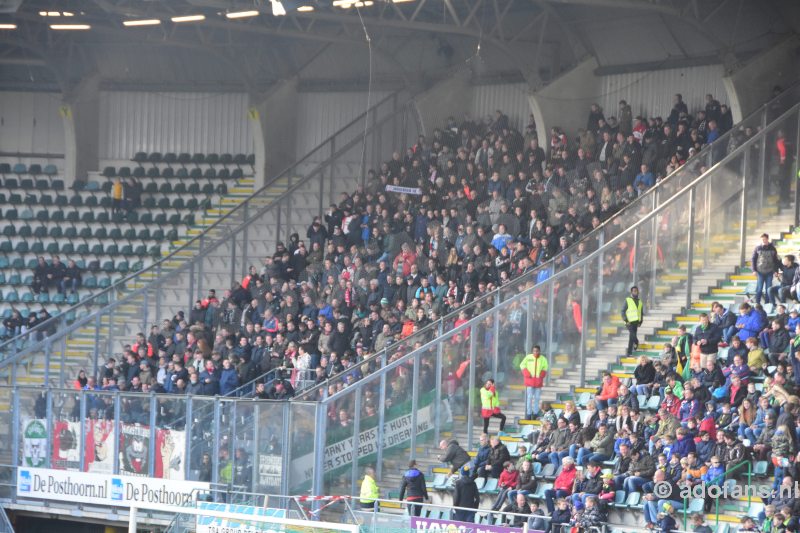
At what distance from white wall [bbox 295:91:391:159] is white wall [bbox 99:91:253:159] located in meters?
1.40

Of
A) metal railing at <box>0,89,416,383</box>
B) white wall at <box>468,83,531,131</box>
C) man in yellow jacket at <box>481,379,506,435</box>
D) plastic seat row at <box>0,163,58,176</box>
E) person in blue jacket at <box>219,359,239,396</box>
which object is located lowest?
man in yellow jacket at <box>481,379,506,435</box>

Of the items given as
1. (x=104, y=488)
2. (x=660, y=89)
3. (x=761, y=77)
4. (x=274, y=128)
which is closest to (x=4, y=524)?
(x=104, y=488)

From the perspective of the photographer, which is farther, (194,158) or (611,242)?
(194,158)

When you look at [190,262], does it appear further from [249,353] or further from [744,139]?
[744,139]

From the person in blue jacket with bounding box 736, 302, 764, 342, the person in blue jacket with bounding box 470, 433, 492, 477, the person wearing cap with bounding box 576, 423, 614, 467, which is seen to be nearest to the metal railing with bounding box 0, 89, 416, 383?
the person in blue jacket with bounding box 470, 433, 492, 477

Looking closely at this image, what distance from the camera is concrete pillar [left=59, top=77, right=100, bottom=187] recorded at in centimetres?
3603

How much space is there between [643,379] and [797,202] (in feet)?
16.7

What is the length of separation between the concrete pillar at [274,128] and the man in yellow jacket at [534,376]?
14020 millimetres

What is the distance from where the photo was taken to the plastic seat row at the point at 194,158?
35.3 metres

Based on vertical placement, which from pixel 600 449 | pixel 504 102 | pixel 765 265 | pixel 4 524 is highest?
pixel 504 102

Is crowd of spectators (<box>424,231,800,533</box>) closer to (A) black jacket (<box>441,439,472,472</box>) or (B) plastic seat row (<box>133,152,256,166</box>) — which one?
(A) black jacket (<box>441,439,472,472</box>)

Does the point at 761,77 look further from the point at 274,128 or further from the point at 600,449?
the point at 274,128

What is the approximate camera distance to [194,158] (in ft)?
117

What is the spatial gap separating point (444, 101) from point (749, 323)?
13.6 meters
